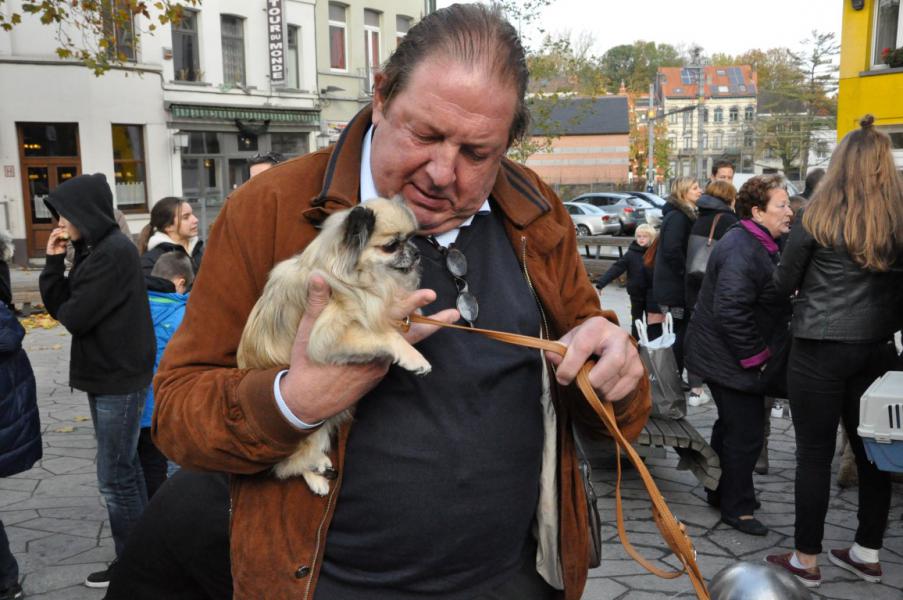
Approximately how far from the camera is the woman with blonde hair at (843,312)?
14.3 feet

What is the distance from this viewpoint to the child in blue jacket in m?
5.40

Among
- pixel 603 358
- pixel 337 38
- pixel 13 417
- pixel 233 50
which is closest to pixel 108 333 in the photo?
pixel 13 417

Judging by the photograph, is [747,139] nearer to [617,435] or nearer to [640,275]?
[640,275]

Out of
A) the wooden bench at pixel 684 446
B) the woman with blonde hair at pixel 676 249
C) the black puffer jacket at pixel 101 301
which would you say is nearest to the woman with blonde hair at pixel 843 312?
the wooden bench at pixel 684 446

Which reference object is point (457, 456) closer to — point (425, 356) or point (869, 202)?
point (425, 356)

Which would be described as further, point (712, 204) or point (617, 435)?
point (712, 204)

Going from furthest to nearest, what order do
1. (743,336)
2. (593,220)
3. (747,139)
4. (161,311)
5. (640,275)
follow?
(747,139)
(593,220)
(640,275)
(161,311)
(743,336)

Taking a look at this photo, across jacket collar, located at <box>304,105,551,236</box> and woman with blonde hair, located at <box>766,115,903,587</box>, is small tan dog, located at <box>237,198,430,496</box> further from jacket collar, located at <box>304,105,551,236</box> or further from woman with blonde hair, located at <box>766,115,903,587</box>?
woman with blonde hair, located at <box>766,115,903,587</box>

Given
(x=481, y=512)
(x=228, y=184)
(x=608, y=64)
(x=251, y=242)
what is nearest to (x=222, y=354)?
(x=251, y=242)

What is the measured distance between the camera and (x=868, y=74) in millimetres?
20641

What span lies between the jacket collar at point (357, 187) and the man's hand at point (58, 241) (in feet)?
12.2

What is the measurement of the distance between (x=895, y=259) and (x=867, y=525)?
5.39 feet

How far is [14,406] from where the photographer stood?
14.5 feet

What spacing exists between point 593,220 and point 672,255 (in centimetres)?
2614
